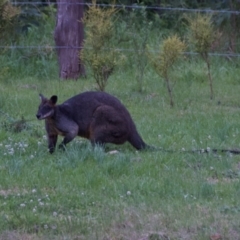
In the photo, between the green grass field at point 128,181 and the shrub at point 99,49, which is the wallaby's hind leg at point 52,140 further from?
the shrub at point 99,49

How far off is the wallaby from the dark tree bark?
16.2 ft

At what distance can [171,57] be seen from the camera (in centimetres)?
1163

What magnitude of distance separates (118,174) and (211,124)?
110 inches

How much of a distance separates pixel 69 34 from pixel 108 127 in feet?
17.9

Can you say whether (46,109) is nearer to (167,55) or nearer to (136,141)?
(136,141)

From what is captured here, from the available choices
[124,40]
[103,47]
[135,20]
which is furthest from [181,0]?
[103,47]

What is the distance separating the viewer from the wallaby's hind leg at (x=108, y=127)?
8703 mm

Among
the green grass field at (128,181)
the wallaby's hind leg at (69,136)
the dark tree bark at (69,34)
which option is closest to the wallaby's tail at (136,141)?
the green grass field at (128,181)

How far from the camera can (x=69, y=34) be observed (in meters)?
13.9

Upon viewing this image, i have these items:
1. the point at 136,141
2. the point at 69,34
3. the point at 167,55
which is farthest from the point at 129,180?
the point at 69,34

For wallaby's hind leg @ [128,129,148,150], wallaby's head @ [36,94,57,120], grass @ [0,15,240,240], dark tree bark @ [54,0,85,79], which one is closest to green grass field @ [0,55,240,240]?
grass @ [0,15,240,240]

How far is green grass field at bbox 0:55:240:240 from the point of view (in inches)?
239

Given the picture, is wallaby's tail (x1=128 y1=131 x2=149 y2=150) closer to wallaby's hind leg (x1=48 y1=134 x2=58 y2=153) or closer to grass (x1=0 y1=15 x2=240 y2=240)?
grass (x1=0 y1=15 x2=240 y2=240)

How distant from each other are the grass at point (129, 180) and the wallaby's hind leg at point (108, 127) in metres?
0.15
